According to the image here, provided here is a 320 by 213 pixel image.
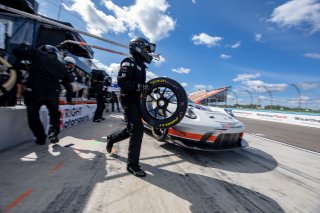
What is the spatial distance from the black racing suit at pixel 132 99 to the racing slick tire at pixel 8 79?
7.40ft

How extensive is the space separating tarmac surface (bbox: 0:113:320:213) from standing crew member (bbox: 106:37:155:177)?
0.31 m

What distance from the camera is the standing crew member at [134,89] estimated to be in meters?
3.04

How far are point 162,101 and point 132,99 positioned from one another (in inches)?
22.9

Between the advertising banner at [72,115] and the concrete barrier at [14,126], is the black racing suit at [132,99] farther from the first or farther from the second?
the advertising banner at [72,115]

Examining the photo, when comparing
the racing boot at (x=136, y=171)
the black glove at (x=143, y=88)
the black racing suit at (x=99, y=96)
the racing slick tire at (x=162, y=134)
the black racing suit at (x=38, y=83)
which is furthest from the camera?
the black racing suit at (x=99, y=96)

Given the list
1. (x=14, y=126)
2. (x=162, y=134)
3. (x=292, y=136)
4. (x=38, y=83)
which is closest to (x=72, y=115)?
(x=14, y=126)

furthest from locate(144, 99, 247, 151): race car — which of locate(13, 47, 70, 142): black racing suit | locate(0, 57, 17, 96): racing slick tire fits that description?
locate(0, 57, 17, 96): racing slick tire

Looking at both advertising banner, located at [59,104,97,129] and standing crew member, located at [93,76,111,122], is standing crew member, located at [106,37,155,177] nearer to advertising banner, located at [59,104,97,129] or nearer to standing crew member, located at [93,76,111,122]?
advertising banner, located at [59,104,97,129]

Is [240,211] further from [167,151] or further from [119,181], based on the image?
[167,151]

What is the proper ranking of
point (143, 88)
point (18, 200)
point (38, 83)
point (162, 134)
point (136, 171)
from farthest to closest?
point (162, 134) → point (38, 83) → point (143, 88) → point (136, 171) → point (18, 200)

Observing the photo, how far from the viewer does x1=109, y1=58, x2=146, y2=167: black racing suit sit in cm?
306

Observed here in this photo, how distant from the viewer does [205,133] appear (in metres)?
3.79

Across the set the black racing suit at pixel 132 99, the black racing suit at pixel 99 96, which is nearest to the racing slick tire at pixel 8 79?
the black racing suit at pixel 132 99

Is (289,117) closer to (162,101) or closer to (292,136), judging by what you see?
(292,136)
